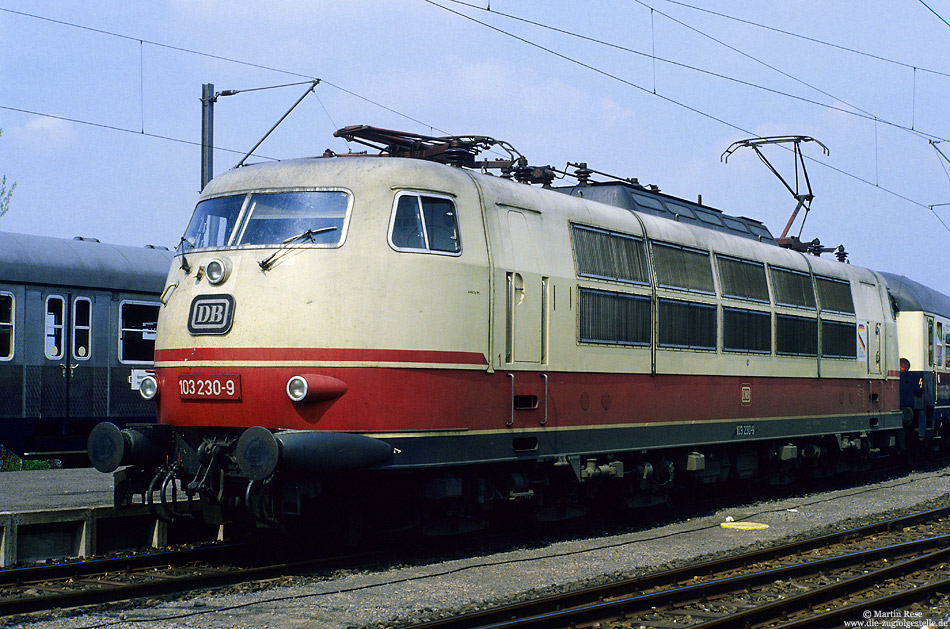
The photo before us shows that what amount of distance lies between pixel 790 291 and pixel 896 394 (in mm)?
5166

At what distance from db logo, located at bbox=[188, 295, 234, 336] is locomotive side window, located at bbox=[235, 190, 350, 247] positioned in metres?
0.61

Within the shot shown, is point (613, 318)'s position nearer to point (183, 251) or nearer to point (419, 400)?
point (419, 400)

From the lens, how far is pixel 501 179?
37.2ft

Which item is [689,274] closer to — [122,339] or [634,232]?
[634,232]

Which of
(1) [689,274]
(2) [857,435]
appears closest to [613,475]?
(1) [689,274]

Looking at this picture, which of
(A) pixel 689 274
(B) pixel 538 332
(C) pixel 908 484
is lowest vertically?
(C) pixel 908 484

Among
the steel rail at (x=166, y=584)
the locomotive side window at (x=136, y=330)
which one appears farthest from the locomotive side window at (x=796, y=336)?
the locomotive side window at (x=136, y=330)

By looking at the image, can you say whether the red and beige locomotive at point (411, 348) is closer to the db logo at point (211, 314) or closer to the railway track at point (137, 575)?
the db logo at point (211, 314)

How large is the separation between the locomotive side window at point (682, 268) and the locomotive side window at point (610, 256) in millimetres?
348

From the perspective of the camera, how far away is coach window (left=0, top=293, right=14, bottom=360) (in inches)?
675

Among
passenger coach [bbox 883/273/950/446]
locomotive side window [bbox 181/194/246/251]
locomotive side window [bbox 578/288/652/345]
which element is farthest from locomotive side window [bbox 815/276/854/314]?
locomotive side window [bbox 181/194/246/251]

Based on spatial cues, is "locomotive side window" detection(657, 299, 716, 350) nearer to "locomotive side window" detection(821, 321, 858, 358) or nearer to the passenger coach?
"locomotive side window" detection(821, 321, 858, 358)

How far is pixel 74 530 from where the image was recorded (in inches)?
414

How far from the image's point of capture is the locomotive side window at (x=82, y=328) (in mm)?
18094
